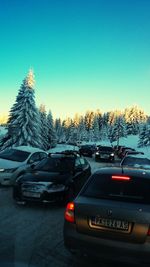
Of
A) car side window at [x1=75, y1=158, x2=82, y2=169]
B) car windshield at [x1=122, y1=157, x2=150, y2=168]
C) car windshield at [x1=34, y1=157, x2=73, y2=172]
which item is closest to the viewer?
car windshield at [x1=34, y1=157, x2=73, y2=172]

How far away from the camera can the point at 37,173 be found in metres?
9.89

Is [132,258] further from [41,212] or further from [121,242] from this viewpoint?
[41,212]

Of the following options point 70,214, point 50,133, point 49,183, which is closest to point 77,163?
point 49,183

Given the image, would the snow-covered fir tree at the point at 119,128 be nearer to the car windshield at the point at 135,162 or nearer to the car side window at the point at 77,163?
the car windshield at the point at 135,162

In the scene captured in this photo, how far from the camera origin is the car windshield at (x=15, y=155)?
13.5m

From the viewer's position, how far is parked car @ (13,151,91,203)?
893 cm

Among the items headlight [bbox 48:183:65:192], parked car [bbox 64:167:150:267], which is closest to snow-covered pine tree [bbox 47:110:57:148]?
headlight [bbox 48:183:65:192]

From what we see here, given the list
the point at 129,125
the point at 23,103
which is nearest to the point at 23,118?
the point at 23,103

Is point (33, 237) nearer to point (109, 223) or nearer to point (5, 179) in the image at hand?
point (109, 223)

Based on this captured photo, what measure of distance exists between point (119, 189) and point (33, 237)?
7.29 feet

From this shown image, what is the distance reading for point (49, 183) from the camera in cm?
905

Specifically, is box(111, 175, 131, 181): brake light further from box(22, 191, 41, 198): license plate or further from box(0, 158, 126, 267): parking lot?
box(22, 191, 41, 198): license plate

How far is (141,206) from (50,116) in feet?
217

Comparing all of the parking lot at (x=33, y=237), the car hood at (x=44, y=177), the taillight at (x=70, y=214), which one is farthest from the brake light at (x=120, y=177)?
the car hood at (x=44, y=177)
